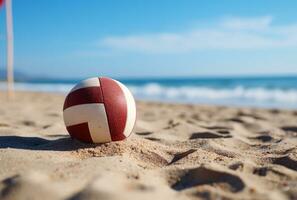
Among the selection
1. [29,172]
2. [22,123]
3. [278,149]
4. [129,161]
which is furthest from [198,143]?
[22,123]

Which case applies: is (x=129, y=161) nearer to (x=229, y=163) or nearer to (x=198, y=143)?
(x=229, y=163)

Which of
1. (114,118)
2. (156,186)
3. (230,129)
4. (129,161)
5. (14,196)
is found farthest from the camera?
(230,129)

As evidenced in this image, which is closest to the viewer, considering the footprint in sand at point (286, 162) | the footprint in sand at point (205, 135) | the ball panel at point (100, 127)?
the footprint in sand at point (286, 162)

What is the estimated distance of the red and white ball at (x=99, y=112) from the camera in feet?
11.9

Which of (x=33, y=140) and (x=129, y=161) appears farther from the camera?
(x=33, y=140)

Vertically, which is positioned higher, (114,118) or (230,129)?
(114,118)

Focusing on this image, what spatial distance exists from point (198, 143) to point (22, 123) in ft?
8.60

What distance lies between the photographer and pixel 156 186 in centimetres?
259

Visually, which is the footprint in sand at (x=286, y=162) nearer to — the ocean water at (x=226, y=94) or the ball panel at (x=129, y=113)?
the ball panel at (x=129, y=113)

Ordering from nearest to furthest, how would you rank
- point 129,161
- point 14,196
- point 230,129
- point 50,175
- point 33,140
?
point 14,196 → point 50,175 → point 129,161 → point 33,140 → point 230,129

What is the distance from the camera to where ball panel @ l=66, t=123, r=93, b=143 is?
143 inches

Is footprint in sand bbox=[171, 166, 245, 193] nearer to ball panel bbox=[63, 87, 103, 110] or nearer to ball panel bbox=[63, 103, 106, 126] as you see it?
ball panel bbox=[63, 103, 106, 126]

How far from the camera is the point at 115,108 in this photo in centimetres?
366

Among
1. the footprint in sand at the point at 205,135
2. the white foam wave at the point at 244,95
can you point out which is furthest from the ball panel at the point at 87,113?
the white foam wave at the point at 244,95
